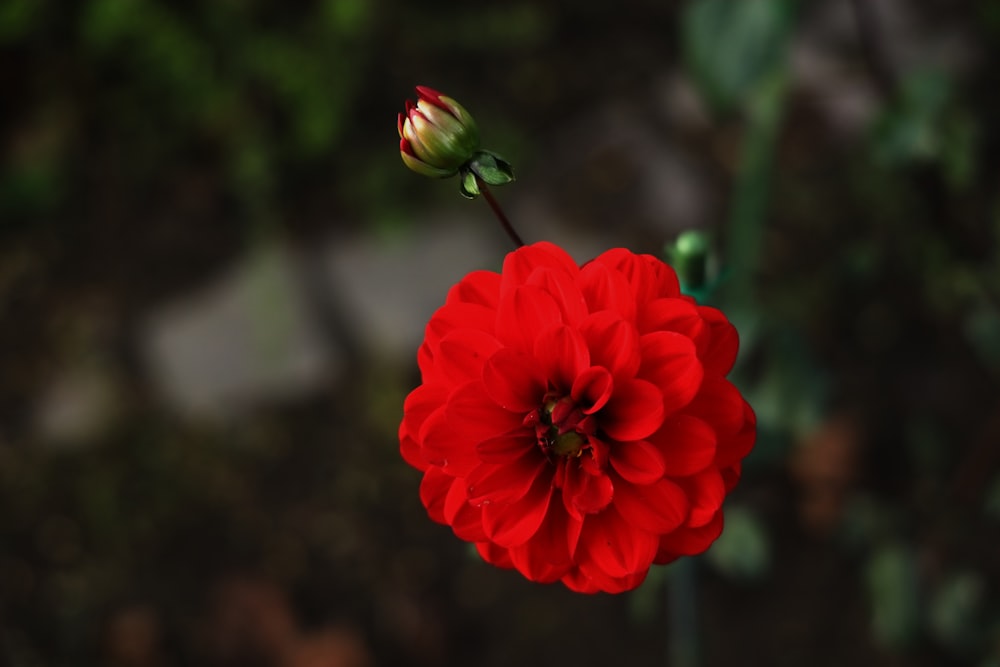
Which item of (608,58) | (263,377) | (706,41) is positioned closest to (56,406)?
(263,377)

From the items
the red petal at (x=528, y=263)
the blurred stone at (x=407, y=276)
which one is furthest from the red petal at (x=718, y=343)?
the blurred stone at (x=407, y=276)

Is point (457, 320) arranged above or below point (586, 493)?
above

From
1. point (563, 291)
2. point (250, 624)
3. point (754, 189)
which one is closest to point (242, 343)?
point (250, 624)

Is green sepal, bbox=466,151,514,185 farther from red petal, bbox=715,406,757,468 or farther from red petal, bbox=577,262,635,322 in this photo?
red petal, bbox=715,406,757,468

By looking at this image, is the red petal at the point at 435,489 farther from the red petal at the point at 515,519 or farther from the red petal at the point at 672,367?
the red petal at the point at 672,367

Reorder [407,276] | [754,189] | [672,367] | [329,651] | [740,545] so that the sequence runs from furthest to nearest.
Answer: [407,276], [329,651], [754,189], [740,545], [672,367]

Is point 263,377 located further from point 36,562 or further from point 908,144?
point 908,144

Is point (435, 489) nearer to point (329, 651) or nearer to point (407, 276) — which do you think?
point (329, 651)
